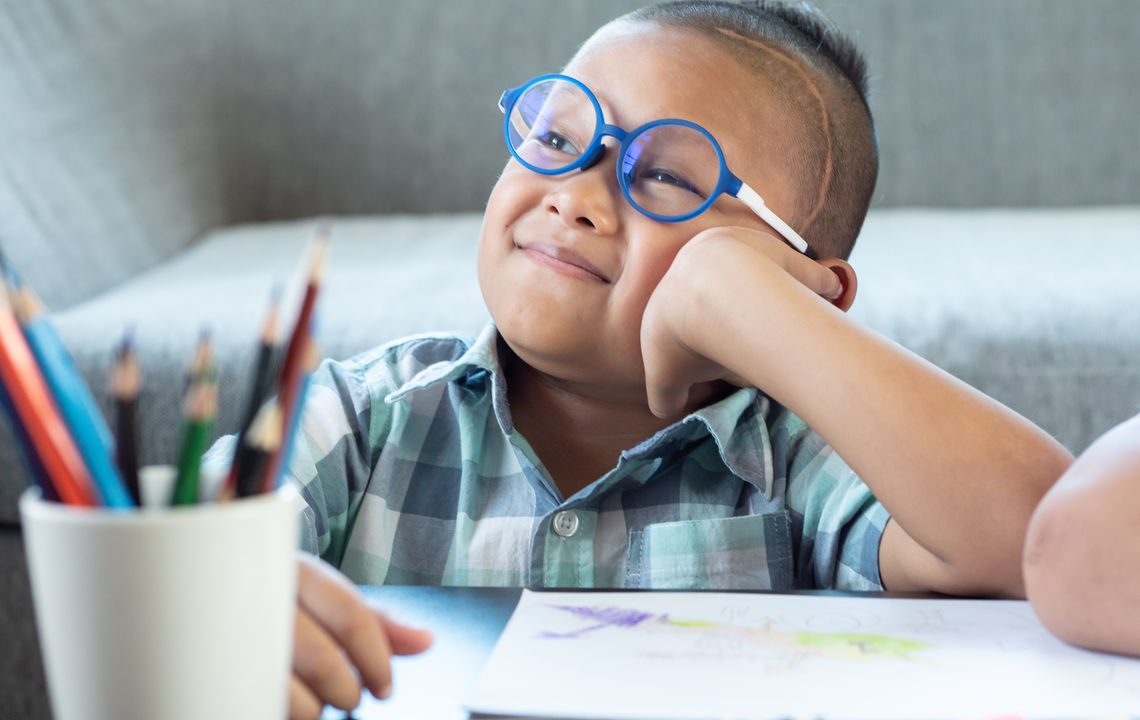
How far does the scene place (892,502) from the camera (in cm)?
56

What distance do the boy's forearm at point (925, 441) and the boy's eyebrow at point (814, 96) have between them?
283mm

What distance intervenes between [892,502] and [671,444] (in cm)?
24

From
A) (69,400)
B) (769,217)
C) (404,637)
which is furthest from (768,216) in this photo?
(69,400)

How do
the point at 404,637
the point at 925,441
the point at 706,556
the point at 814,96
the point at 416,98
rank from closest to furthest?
the point at 404,637, the point at 925,441, the point at 706,556, the point at 814,96, the point at 416,98

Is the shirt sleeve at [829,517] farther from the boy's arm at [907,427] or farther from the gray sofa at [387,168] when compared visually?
the gray sofa at [387,168]

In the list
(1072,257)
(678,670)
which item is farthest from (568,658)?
(1072,257)

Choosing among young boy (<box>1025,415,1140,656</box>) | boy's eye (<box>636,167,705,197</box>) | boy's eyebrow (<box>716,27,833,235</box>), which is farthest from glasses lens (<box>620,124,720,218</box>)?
young boy (<box>1025,415,1140,656</box>)

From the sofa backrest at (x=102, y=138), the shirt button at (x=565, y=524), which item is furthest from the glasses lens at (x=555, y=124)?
the sofa backrest at (x=102, y=138)

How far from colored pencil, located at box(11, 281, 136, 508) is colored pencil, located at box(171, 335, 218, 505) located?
0.02 m

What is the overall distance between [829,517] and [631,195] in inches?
9.6

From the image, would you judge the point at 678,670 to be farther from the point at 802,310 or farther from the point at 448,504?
the point at 448,504

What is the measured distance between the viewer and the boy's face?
0.75m

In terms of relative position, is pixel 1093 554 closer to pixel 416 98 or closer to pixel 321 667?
pixel 321 667

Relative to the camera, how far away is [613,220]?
0.75 metres
